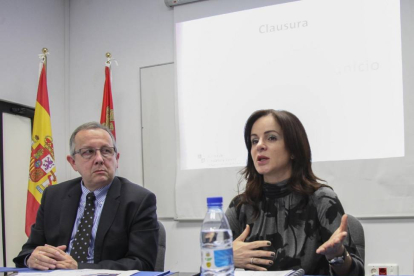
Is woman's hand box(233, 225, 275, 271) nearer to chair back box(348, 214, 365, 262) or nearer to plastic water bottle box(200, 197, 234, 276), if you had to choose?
plastic water bottle box(200, 197, 234, 276)

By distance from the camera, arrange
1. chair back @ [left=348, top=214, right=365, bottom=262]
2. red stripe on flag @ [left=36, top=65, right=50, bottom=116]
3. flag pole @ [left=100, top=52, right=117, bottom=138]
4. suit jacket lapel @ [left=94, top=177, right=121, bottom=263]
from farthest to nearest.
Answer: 1. flag pole @ [left=100, top=52, right=117, bottom=138]
2. red stripe on flag @ [left=36, top=65, right=50, bottom=116]
3. suit jacket lapel @ [left=94, top=177, right=121, bottom=263]
4. chair back @ [left=348, top=214, right=365, bottom=262]

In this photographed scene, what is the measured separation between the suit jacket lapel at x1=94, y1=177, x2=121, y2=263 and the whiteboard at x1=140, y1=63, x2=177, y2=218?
1.57 metres

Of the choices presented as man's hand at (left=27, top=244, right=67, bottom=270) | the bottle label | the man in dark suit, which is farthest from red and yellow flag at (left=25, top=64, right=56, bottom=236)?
the bottle label

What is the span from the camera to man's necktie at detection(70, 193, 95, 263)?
6.54 ft

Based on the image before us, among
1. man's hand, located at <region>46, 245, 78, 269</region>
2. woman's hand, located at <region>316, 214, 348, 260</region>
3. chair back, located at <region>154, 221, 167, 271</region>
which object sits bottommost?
chair back, located at <region>154, 221, 167, 271</region>

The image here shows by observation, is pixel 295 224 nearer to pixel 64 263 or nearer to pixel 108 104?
pixel 64 263

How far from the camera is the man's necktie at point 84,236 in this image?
1.99 metres

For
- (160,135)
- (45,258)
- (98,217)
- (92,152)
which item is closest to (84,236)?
(98,217)

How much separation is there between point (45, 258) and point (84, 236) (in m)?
0.32

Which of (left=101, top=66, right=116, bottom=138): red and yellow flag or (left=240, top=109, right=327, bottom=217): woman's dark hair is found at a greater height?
(left=101, top=66, right=116, bottom=138): red and yellow flag

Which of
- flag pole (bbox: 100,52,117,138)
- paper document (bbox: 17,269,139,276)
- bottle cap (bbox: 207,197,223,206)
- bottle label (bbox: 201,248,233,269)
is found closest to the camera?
bottle label (bbox: 201,248,233,269)

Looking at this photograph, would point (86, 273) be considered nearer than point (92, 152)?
Yes

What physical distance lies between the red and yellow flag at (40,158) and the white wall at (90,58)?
8.4 inches

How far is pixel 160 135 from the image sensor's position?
12.5 ft
